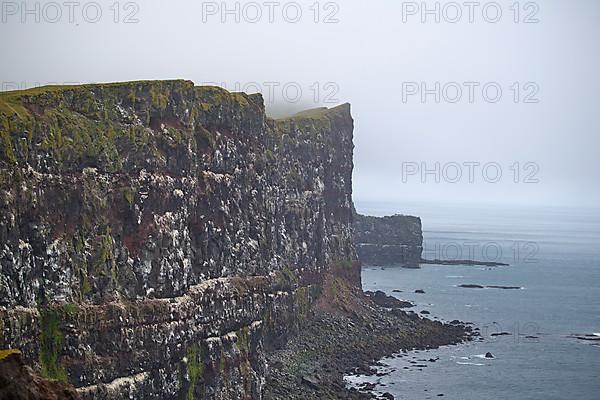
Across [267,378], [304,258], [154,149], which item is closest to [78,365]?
[154,149]

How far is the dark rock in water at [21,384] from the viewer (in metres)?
37.3

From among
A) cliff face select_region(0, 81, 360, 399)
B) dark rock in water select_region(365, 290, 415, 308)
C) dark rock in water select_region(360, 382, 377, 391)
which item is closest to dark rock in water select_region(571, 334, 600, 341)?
dark rock in water select_region(365, 290, 415, 308)

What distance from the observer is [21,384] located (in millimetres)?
37969

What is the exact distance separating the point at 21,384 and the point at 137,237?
40.6 meters

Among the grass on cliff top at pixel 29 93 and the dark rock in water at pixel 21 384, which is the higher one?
the grass on cliff top at pixel 29 93

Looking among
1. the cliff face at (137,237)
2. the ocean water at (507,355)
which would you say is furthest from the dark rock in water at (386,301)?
the cliff face at (137,237)

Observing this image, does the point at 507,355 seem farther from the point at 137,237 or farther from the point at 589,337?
the point at 137,237

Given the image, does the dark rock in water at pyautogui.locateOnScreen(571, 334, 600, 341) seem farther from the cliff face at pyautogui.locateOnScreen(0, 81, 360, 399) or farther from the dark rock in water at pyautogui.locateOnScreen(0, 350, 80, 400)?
the dark rock in water at pyautogui.locateOnScreen(0, 350, 80, 400)

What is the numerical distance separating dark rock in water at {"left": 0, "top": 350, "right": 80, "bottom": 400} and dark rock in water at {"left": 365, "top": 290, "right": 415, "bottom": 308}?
414 ft

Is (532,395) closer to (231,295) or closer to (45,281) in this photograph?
(231,295)

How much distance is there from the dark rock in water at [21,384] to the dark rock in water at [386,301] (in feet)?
414

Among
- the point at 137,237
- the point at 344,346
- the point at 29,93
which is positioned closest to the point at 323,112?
the point at 344,346

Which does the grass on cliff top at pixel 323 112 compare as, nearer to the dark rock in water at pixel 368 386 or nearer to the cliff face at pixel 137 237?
the cliff face at pixel 137 237

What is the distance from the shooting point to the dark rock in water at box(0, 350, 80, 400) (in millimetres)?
37344
